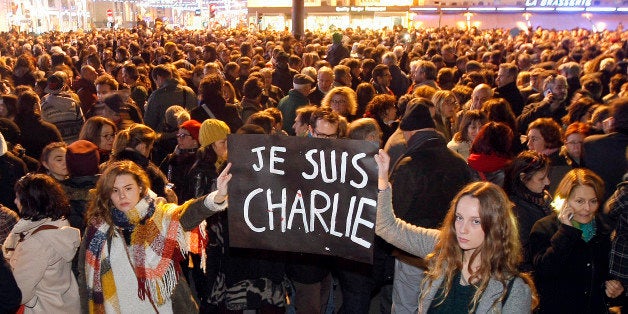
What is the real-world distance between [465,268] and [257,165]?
1.24 metres

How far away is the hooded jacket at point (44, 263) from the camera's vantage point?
4004 mm

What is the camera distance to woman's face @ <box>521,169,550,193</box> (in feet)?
15.9

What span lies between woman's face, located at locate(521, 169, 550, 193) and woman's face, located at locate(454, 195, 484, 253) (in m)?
1.83

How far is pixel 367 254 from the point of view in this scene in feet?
11.7

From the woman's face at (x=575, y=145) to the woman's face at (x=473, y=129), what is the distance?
2.67 ft

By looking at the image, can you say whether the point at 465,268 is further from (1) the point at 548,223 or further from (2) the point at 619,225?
(2) the point at 619,225

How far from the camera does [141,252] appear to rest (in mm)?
4004

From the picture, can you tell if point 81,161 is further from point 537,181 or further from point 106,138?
point 537,181

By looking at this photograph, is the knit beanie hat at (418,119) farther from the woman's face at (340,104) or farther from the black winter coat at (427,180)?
the woman's face at (340,104)

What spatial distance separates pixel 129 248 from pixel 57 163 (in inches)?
63.6

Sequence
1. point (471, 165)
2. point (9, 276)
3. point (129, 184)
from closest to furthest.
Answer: point (9, 276) → point (129, 184) → point (471, 165)

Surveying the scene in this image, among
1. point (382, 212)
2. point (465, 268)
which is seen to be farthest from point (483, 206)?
point (382, 212)

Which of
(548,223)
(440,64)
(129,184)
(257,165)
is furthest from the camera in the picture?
(440,64)

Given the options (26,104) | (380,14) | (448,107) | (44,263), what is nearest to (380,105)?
(448,107)
